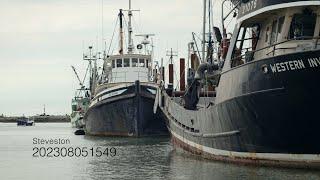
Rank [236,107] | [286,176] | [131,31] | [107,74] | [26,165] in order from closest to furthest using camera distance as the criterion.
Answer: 1. [286,176]
2. [236,107]
3. [26,165]
4. [107,74]
5. [131,31]

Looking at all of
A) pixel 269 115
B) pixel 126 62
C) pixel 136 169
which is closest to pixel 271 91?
pixel 269 115

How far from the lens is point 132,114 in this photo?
164 feet

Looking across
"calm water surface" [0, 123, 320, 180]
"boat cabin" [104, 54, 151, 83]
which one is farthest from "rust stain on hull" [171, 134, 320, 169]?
"boat cabin" [104, 54, 151, 83]

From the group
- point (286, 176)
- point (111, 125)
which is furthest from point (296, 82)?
point (111, 125)

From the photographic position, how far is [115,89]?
165 ft

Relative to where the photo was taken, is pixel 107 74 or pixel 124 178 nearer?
pixel 124 178

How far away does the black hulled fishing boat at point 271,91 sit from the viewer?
62.5 feet

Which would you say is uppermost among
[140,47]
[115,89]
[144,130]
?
[140,47]

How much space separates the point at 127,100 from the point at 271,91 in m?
30.6

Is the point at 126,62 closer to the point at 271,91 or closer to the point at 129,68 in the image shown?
the point at 129,68

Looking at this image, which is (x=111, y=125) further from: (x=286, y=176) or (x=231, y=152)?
(x=286, y=176)

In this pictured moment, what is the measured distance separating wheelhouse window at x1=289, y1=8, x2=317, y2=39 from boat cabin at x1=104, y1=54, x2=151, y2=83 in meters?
33.7

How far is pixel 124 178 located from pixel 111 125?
31.9 metres

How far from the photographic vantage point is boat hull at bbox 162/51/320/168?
19.0m
